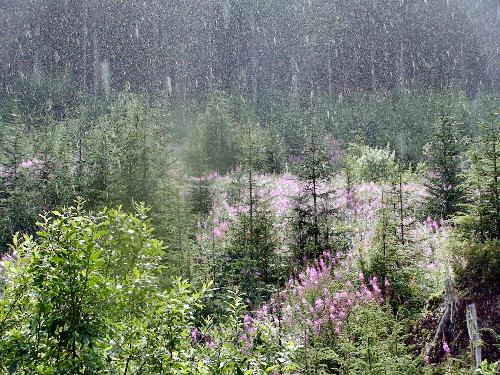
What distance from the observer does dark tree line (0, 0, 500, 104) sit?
85812 mm

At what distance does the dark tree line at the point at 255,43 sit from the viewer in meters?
85.8

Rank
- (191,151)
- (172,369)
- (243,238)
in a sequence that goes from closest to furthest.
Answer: (172,369) → (243,238) → (191,151)

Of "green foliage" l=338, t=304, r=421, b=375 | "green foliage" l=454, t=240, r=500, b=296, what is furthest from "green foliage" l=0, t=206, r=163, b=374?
"green foliage" l=454, t=240, r=500, b=296

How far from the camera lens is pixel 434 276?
417 inches

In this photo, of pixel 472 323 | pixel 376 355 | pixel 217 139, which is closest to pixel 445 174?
pixel 472 323

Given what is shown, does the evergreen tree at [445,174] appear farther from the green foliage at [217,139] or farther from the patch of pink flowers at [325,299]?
the green foliage at [217,139]

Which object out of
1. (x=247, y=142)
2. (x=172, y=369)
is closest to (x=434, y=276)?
(x=247, y=142)

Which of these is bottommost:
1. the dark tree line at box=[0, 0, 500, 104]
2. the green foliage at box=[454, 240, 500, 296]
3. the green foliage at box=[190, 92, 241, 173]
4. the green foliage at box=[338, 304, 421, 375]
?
the green foliage at box=[338, 304, 421, 375]

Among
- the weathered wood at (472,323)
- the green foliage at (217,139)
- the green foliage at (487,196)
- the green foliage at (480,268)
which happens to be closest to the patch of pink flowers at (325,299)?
the green foliage at (480,268)

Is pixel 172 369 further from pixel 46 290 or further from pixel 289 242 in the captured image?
pixel 289 242

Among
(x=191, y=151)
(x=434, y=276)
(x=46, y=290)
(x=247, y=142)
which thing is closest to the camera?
(x=46, y=290)

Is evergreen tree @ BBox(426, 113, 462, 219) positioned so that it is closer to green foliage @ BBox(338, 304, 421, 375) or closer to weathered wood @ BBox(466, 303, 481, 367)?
weathered wood @ BBox(466, 303, 481, 367)

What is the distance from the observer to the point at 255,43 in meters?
94.0

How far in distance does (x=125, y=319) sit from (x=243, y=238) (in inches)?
381
